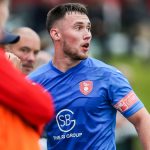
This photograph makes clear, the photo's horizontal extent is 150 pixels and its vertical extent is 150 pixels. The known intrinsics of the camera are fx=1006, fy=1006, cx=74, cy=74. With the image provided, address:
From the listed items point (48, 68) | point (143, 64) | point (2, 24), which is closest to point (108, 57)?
point (143, 64)

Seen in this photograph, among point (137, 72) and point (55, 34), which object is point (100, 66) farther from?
point (137, 72)

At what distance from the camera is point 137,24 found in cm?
2570

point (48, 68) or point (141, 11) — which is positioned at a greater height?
point (48, 68)

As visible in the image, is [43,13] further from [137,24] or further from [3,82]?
[3,82]

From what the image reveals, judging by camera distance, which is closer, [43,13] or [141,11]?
[43,13]

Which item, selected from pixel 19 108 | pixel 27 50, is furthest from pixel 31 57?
pixel 19 108

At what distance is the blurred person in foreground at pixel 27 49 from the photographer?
10.7 m

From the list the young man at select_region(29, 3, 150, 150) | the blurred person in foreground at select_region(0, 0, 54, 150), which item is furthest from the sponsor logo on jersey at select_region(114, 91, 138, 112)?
the blurred person in foreground at select_region(0, 0, 54, 150)

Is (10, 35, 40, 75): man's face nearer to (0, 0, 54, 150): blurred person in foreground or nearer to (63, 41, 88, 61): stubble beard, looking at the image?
(63, 41, 88, 61): stubble beard

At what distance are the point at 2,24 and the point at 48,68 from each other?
288 cm

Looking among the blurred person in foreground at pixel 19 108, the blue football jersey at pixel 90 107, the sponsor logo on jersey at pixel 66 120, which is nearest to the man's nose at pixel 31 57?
the blue football jersey at pixel 90 107

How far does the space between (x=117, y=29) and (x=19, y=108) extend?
20.7 metres

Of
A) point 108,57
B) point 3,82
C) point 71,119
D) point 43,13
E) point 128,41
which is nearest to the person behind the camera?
point 3,82

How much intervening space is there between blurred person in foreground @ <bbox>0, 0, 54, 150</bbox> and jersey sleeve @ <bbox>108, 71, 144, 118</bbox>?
8.15ft
